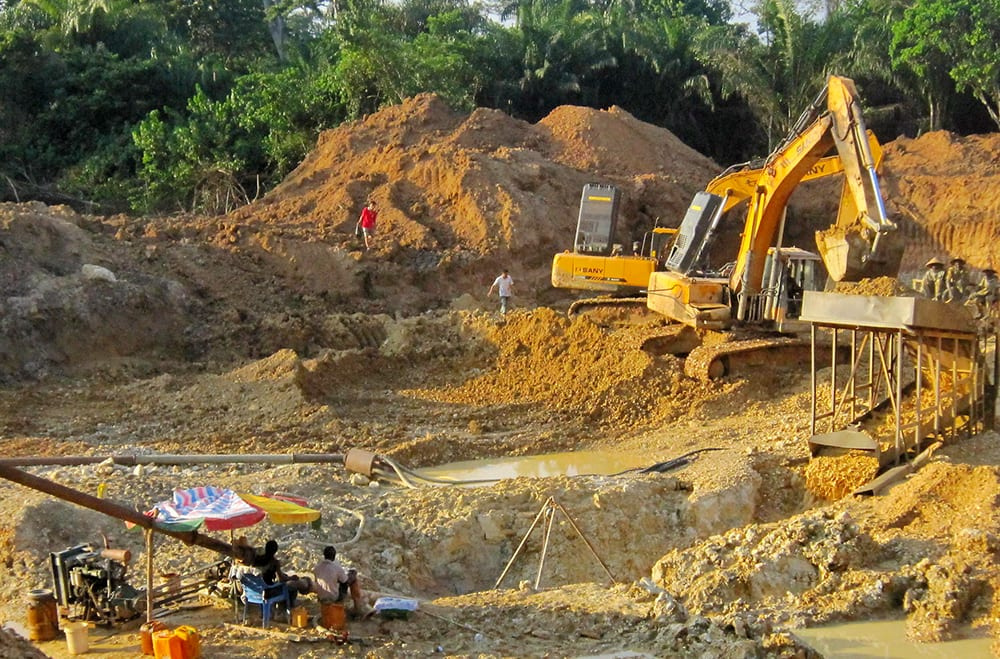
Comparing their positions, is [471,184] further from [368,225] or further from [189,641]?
[189,641]

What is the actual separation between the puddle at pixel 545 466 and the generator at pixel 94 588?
530 cm

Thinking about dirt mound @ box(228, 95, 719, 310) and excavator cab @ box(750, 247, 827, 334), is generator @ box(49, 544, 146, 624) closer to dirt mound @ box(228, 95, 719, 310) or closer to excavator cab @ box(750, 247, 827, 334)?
excavator cab @ box(750, 247, 827, 334)

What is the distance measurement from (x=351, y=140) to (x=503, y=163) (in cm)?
396

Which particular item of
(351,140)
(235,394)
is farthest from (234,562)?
(351,140)

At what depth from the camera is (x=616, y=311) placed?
17.8 meters

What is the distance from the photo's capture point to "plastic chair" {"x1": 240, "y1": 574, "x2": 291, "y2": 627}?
774 cm

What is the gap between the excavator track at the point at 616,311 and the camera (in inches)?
690

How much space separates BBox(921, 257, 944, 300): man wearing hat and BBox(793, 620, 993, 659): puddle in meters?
5.93

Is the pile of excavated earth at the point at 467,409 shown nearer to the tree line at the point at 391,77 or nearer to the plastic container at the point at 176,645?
the plastic container at the point at 176,645

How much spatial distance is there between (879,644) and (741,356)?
752 cm

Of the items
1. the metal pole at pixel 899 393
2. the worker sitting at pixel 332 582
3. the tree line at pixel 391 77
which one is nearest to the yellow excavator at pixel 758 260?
the metal pole at pixel 899 393

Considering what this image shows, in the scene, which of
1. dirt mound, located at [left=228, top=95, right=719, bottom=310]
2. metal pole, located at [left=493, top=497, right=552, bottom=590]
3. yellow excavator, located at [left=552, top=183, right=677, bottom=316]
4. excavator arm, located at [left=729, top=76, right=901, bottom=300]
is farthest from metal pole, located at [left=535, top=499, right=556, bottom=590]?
dirt mound, located at [left=228, top=95, right=719, bottom=310]

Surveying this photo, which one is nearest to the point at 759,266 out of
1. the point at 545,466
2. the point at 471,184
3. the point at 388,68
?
the point at 545,466

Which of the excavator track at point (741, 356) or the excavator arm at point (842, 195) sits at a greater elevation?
the excavator arm at point (842, 195)
